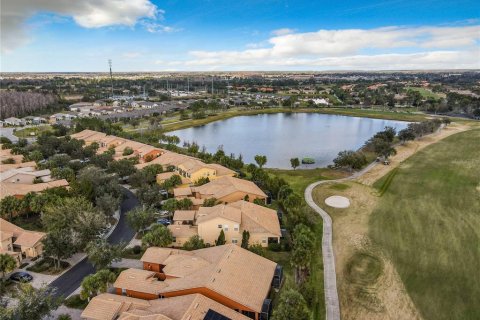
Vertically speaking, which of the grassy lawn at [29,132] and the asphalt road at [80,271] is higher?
the grassy lawn at [29,132]

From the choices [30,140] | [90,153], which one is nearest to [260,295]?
[90,153]

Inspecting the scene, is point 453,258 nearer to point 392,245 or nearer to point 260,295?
point 392,245

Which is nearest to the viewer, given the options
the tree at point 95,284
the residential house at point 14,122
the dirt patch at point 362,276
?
the tree at point 95,284

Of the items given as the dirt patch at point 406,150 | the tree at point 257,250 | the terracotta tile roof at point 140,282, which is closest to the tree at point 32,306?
the terracotta tile roof at point 140,282

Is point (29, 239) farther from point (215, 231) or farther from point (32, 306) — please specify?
point (215, 231)

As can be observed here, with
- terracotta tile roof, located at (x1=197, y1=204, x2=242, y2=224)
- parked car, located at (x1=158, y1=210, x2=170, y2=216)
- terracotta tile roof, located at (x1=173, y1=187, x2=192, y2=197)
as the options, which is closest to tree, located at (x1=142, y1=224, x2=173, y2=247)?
terracotta tile roof, located at (x1=197, y1=204, x2=242, y2=224)

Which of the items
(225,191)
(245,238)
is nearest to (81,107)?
(225,191)

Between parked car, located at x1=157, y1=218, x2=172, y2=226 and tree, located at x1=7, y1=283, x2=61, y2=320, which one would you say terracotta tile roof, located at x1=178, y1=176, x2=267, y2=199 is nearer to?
parked car, located at x1=157, y1=218, x2=172, y2=226

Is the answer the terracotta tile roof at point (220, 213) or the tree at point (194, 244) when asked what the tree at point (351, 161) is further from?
the tree at point (194, 244)
